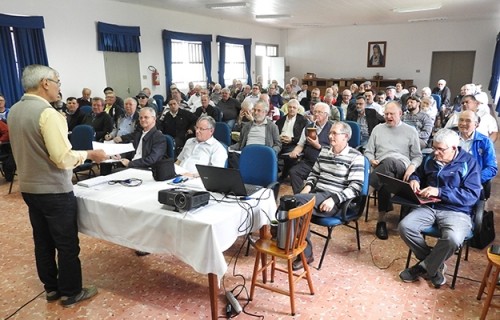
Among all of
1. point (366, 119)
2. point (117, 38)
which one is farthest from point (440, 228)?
point (117, 38)

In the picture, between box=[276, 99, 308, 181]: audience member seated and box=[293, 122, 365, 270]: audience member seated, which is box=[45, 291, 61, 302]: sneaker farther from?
box=[276, 99, 308, 181]: audience member seated

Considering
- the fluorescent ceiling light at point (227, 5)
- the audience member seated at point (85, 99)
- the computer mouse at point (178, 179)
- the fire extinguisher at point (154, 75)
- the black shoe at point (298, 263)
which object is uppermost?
the fluorescent ceiling light at point (227, 5)

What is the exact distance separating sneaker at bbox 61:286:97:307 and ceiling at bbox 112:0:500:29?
6.73 meters

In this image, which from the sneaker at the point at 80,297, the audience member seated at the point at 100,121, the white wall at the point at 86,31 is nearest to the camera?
the sneaker at the point at 80,297

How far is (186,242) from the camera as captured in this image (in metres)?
1.99

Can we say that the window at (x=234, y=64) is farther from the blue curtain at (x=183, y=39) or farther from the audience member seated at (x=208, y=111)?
the audience member seated at (x=208, y=111)

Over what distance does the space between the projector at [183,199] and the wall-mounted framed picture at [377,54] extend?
12919 millimetres

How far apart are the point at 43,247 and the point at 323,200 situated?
196cm

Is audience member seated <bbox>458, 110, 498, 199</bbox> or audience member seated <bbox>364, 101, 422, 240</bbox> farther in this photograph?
audience member seated <bbox>364, 101, 422, 240</bbox>

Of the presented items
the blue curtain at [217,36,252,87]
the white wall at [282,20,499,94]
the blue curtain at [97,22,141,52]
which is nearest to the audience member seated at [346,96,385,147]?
the blue curtain at [97,22,141,52]

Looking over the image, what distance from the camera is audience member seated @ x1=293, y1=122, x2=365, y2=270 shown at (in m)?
2.75

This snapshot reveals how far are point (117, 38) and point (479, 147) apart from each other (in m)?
7.24

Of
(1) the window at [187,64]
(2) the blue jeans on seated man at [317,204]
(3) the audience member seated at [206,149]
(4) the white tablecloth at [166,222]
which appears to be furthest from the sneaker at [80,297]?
(1) the window at [187,64]

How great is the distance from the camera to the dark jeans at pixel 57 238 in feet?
7.04
